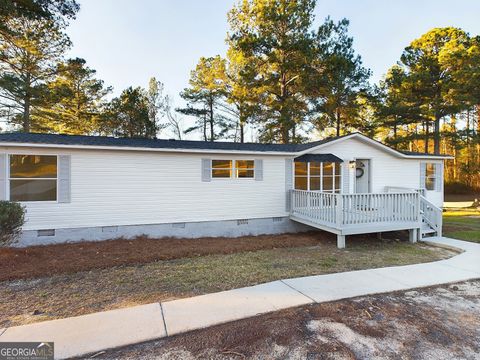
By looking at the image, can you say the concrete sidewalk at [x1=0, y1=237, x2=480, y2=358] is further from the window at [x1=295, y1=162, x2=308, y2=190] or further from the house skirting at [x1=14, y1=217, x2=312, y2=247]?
the window at [x1=295, y1=162, x2=308, y2=190]

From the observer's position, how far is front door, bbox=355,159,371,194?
10.8 metres

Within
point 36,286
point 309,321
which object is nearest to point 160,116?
point 36,286

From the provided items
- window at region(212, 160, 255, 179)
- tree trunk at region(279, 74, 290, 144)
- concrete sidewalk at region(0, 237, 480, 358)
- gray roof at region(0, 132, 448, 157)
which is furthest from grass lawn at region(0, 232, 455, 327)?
tree trunk at region(279, 74, 290, 144)

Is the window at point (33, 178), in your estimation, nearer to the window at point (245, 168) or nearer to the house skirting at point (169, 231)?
the house skirting at point (169, 231)

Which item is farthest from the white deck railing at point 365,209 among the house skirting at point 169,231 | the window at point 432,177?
the window at point 432,177

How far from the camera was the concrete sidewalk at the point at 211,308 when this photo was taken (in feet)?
9.42

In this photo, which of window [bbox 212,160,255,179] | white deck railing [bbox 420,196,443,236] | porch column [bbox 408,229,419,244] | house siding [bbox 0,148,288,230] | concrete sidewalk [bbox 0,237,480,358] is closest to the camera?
concrete sidewalk [bbox 0,237,480,358]

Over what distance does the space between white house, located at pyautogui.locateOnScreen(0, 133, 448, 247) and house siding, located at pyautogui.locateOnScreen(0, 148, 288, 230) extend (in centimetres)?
3

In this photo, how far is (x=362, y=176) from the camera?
10.9 meters

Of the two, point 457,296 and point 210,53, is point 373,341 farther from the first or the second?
point 210,53

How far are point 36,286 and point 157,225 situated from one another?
3797 millimetres

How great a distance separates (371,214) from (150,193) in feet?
22.5

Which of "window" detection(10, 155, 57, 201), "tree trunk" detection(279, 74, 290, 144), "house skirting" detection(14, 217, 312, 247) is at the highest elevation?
"tree trunk" detection(279, 74, 290, 144)

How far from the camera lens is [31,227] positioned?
22.6ft
